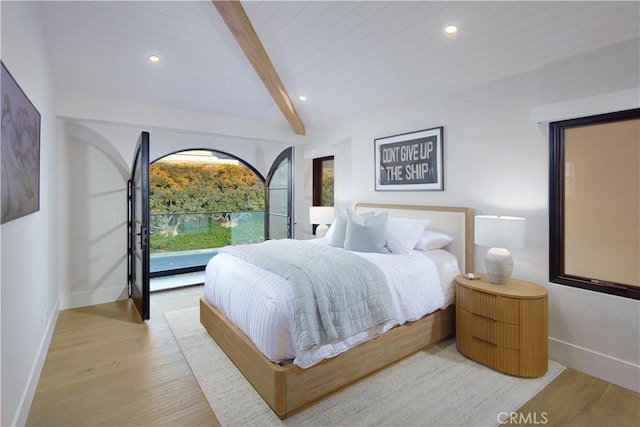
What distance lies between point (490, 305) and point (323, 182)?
11.7ft

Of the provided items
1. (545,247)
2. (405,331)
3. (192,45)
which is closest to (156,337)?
(405,331)

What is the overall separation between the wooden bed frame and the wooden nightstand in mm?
377

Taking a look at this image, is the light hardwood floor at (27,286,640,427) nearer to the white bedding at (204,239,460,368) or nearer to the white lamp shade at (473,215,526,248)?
the white bedding at (204,239,460,368)

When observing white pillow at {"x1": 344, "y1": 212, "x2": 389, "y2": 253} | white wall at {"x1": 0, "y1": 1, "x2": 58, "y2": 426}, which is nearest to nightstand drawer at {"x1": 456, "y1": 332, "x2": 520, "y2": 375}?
white pillow at {"x1": 344, "y1": 212, "x2": 389, "y2": 253}

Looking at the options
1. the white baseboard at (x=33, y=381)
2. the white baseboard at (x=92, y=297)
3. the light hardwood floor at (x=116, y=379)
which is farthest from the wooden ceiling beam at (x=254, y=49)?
the white baseboard at (x=92, y=297)

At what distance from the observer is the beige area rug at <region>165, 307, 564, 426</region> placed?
198 centimetres

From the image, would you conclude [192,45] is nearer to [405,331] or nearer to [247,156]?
[247,156]

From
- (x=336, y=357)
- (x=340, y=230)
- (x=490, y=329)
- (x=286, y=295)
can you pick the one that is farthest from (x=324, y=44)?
(x=490, y=329)

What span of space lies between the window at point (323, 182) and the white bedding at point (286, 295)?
2.48 metres

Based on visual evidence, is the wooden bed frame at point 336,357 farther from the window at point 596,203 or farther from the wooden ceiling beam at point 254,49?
the wooden ceiling beam at point 254,49

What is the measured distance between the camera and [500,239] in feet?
8.29

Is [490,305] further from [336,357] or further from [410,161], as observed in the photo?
[410,161]

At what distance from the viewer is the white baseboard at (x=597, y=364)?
2299mm

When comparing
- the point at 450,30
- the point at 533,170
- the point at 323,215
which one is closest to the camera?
the point at 450,30
